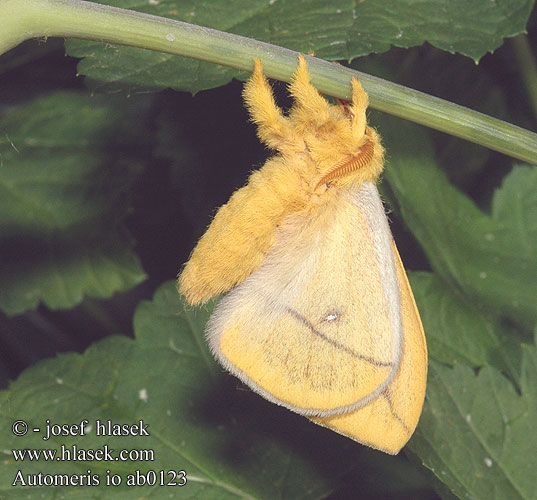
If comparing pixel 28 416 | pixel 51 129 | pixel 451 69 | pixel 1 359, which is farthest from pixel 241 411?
pixel 451 69

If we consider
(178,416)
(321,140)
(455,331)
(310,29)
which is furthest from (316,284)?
(455,331)

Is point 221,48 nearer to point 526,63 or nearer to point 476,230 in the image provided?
point 476,230

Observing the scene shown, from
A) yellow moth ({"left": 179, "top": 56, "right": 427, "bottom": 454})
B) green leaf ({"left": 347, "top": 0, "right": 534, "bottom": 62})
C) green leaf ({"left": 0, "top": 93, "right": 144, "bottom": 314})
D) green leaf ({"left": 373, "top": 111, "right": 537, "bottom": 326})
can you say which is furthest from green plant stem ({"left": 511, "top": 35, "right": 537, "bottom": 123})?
green leaf ({"left": 0, "top": 93, "right": 144, "bottom": 314})

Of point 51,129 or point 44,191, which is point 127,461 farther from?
point 51,129

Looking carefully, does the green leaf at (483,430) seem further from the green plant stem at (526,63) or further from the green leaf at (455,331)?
the green plant stem at (526,63)

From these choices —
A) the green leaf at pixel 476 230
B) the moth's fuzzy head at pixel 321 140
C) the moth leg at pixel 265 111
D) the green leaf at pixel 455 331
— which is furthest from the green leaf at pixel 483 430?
the moth leg at pixel 265 111

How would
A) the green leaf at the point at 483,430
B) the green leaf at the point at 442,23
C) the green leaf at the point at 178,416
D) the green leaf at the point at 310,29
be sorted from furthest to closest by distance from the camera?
the green leaf at the point at 178,416 < the green leaf at the point at 483,430 < the green leaf at the point at 442,23 < the green leaf at the point at 310,29
